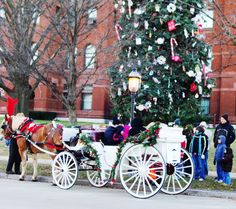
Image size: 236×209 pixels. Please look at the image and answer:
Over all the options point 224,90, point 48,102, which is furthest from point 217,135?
point 48,102

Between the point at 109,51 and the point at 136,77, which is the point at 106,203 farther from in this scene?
the point at 109,51

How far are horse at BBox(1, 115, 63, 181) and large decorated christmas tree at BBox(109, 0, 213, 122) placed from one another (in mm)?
5960

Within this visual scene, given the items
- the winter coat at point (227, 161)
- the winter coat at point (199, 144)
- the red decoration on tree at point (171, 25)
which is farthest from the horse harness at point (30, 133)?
the red decoration on tree at point (171, 25)

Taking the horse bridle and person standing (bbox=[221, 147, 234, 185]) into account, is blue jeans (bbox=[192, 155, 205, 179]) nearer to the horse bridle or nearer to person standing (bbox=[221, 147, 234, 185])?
person standing (bbox=[221, 147, 234, 185])

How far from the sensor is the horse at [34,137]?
39.6 ft

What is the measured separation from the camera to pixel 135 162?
10.5 metres

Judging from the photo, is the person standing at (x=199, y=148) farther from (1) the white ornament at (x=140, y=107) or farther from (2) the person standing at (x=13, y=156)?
(2) the person standing at (x=13, y=156)

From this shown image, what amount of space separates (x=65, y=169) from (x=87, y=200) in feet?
5.65

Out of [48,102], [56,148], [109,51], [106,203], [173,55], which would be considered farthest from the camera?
[48,102]

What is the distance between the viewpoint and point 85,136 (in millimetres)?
11242

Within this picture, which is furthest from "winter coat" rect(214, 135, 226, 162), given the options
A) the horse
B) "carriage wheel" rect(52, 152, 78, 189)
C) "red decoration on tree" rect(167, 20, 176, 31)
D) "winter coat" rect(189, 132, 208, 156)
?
"red decoration on tree" rect(167, 20, 176, 31)

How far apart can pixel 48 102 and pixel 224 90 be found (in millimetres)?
16649

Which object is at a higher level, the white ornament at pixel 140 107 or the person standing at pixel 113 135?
the white ornament at pixel 140 107

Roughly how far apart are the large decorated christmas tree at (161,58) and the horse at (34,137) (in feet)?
19.6
